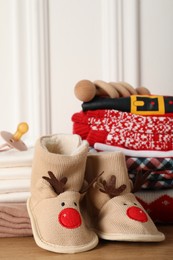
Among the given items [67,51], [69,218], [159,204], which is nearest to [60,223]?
[69,218]

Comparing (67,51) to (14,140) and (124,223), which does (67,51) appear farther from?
(124,223)

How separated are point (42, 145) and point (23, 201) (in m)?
0.12

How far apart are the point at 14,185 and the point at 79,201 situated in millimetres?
128

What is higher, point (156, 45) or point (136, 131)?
point (156, 45)

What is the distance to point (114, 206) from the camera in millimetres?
671

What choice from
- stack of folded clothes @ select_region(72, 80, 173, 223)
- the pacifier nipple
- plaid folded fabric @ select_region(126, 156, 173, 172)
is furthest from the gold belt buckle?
the pacifier nipple

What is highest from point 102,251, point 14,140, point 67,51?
point 67,51

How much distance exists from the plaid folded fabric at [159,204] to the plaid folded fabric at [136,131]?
9 centimetres

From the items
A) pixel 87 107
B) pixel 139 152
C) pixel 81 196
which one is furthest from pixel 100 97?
pixel 81 196

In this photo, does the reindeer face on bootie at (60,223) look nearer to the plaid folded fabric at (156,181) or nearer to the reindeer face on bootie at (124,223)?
the reindeer face on bootie at (124,223)

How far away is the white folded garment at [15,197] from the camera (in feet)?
2.48

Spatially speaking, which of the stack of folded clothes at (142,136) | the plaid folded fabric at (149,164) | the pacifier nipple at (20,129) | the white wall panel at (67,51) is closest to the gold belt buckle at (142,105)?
the stack of folded clothes at (142,136)

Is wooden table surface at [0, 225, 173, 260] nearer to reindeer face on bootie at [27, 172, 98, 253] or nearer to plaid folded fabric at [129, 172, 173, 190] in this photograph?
reindeer face on bootie at [27, 172, 98, 253]

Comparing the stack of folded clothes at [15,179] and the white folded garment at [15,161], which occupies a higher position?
the white folded garment at [15,161]
